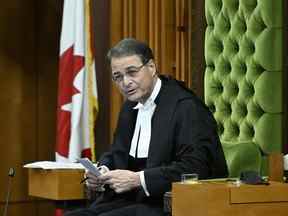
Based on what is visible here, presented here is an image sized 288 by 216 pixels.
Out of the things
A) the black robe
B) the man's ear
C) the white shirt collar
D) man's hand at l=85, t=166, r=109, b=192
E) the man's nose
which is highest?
the man's ear

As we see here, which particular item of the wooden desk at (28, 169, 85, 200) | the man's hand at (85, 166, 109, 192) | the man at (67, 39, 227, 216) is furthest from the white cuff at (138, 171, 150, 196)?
the wooden desk at (28, 169, 85, 200)

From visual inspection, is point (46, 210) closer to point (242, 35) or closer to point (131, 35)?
point (131, 35)

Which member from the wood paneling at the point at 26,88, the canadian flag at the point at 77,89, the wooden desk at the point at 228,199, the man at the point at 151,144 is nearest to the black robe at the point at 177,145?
the man at the point at 151,144

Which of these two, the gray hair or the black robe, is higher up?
the gray hair

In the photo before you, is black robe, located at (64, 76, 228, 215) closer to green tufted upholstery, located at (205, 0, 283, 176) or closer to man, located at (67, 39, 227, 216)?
man, located at (67, 39, 227, 216)

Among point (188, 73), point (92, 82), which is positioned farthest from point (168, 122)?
point (92, 82)

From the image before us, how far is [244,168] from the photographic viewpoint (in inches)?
169

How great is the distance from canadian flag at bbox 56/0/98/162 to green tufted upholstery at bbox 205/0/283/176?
45.0 inches

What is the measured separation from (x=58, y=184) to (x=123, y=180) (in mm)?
927

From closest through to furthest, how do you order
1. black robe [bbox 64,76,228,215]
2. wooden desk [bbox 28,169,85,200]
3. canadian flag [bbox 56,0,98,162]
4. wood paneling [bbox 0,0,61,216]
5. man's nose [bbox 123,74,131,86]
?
1. black robe [bbox 64,76,228,215]
2. man's nose [bbox 123,74,131,86]
3. wooden desk [bbox 28,169,85,200]
4. canadian flag [bbox 56,0,98,162]
5. wood paneling [bbox 0,0,61,216]

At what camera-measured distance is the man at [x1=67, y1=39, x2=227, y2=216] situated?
3.71 meters

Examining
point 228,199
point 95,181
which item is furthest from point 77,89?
point 228,199

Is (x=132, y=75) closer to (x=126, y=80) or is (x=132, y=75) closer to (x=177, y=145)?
(x=126, y=80)

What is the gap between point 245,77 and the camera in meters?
4.71
